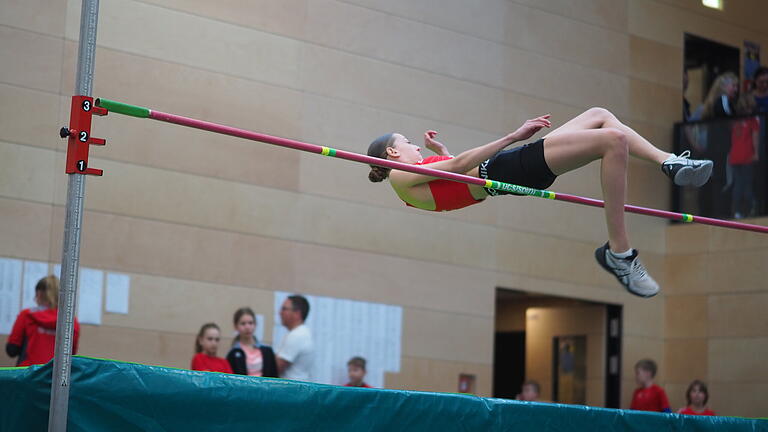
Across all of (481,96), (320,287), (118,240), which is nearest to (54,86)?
(118,240)

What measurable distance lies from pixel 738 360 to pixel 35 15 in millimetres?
6388

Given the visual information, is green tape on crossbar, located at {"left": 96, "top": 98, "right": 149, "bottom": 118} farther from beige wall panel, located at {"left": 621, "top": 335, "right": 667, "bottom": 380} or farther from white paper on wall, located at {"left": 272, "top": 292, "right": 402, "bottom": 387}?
beige wall panel, located at {"left": 621, "top": 335, "right": 667, "bottom": 380}

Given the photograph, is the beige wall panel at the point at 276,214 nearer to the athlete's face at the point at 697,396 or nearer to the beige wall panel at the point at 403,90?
the beige wall panel at the point at 403,90

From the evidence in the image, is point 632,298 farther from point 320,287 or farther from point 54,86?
point 54,86

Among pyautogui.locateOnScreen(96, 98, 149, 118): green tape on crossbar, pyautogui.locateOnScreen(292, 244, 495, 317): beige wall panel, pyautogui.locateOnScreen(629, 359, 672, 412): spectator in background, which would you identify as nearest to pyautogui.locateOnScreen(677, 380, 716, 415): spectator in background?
pyautogui.locateOnScreen(629, 359, 672, 412): spectator in background

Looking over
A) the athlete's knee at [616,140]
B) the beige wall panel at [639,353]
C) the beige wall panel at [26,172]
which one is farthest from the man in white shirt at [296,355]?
the beige wall panel at [639,353]

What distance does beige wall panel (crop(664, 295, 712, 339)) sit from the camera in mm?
9883

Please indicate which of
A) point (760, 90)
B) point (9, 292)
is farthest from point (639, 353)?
point (9, 292)

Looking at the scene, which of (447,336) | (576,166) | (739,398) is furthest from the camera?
(739,398)

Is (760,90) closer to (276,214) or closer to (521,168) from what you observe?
(276,214)

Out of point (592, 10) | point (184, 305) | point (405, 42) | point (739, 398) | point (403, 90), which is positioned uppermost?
point (592, 10)

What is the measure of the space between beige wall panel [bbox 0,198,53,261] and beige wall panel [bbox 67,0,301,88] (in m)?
1.19

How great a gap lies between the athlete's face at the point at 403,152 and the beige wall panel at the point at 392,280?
3147mm

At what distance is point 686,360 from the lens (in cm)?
1000
